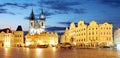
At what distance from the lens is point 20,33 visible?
176 metres

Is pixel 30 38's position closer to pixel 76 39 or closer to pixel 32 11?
pixel 76 39

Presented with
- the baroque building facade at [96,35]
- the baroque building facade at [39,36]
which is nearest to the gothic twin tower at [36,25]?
the baroque building facade at [39,36]

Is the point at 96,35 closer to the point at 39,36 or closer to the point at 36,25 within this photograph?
the point at 39,36

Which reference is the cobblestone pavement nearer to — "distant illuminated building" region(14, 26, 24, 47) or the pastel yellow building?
the pastel yellow building

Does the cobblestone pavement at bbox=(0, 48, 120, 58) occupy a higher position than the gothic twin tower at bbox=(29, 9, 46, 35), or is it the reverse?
the gothic twin tower at bbox=(29, 9, 46, 35)

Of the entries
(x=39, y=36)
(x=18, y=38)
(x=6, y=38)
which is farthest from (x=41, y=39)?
(x=18, y=38)

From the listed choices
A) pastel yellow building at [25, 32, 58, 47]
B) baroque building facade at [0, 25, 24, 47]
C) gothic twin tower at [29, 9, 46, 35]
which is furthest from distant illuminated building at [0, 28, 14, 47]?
gothic twin tower at [29, 9, 46, 35]

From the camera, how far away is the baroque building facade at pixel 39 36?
5714 inches

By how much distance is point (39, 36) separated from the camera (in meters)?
147

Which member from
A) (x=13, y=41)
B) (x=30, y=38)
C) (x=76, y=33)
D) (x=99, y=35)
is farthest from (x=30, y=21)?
(x=99, y=35)

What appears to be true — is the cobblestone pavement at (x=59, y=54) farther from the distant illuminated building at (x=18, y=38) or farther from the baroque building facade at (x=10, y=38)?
the distant illuminated building at (x=18, y=38)

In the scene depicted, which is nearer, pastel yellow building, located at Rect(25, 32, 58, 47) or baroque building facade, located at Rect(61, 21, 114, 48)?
baroque building facade, located at Rect(61, 21, 114, 48)

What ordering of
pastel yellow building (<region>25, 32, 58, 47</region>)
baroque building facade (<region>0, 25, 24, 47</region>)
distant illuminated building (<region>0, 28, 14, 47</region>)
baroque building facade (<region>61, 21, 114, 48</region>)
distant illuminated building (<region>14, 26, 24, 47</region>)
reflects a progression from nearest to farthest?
baroque building facade (<region>61, 21, 114, 48</region>) → pastel yellow building (<region>25, 32, 58, 47</region>) → distant illuminated building (<region>0, 28, 14, 47</region>) → baroque building facade (<region>0, 25, 24, 47</region>) → distant illuminated building (<region>14, 26, 24, 47</region>)

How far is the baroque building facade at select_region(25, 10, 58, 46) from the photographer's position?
145 metres
